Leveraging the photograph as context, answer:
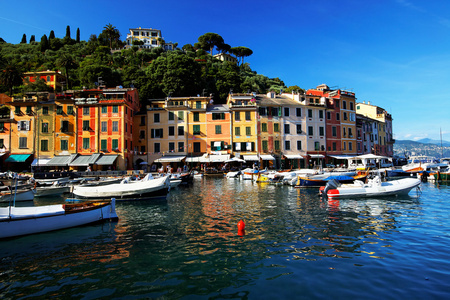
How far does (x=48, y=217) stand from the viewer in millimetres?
11984

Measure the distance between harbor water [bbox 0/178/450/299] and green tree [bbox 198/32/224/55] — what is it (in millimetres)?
101218

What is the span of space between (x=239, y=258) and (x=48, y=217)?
8993mm

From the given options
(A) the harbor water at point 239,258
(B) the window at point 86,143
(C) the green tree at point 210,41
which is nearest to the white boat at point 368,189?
(A) the harbor water at point 239,258

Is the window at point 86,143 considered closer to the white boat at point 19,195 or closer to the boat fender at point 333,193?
the white boat at point 19,195

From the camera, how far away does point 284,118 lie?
5084 centimetres

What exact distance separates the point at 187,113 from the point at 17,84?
41893 mm

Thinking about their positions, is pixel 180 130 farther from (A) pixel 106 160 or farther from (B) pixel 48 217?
(B) pixel 48 217

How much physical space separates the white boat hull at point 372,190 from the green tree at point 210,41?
95.9m

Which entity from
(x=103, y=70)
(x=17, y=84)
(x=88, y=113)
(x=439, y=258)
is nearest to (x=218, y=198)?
(x=439, y=258)

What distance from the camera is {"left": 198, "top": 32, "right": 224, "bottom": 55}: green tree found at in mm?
104625

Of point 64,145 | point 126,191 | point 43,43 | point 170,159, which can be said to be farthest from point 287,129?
point 43,43

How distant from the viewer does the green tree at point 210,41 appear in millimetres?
104625

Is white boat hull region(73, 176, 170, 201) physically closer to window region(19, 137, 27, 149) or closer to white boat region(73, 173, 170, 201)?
white boat region(73, 173, 170, 201)

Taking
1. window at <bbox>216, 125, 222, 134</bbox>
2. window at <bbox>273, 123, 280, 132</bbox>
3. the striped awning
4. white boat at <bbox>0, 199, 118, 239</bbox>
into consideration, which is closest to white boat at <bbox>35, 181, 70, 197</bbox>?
white boat at <bbox>0, 199, 118, 239</bbox>
